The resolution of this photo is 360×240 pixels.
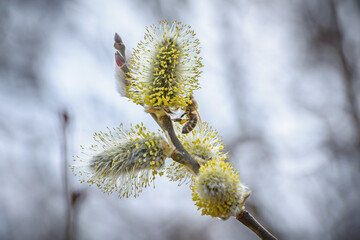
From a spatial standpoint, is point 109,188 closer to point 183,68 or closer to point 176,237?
point 183,68

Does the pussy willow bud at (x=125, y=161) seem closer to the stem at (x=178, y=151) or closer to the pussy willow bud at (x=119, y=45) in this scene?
the stem at (x=178, y=151)

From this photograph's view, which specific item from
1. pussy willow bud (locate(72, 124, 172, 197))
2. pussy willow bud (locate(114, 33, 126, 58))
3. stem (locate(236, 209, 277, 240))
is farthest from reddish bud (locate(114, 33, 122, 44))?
stem (locate(236, 209, 277, 240))

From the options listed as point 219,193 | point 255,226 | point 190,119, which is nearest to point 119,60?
point 190,119

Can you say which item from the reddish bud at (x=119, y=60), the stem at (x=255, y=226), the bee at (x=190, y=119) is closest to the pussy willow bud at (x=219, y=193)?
the stem at (x=255, y=226)

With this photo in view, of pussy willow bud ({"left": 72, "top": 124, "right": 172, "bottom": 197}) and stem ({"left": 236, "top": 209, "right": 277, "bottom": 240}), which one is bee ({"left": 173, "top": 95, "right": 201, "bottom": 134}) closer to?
pussy willow bud ({"left": 72, "top": 124, "right": 172, "bottom": 197})

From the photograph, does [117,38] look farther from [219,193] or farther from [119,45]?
[219,193]
